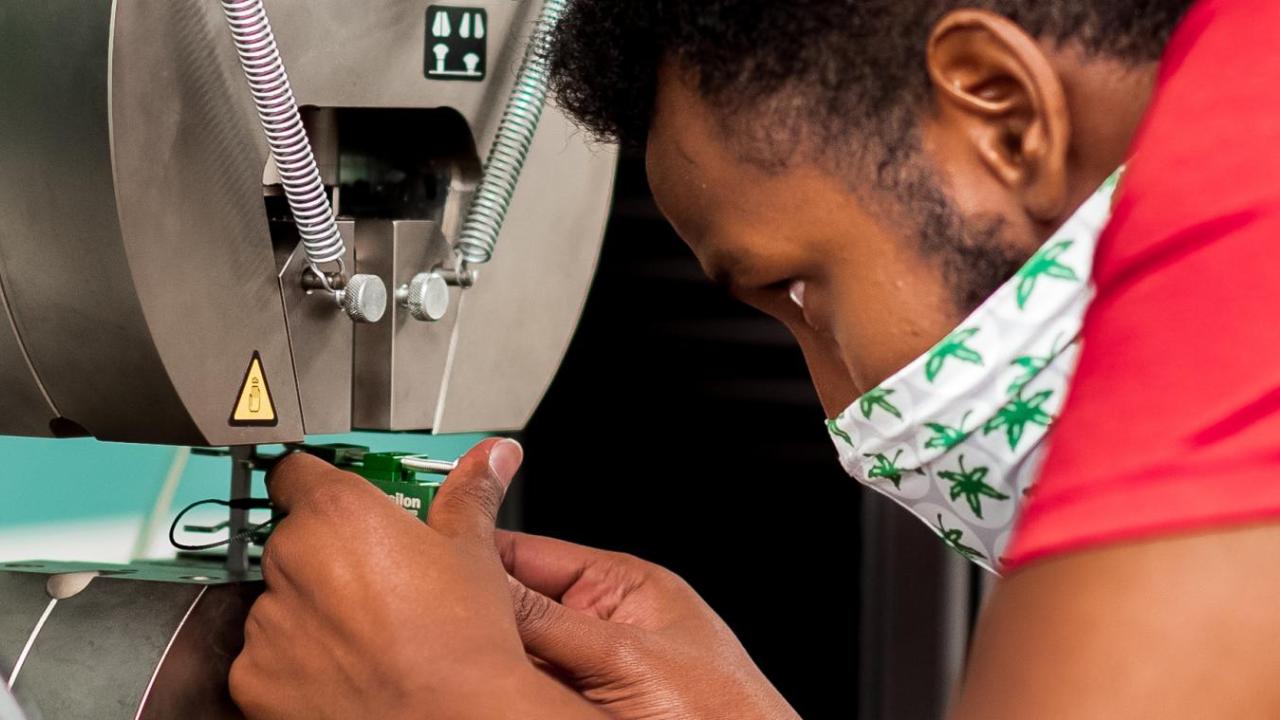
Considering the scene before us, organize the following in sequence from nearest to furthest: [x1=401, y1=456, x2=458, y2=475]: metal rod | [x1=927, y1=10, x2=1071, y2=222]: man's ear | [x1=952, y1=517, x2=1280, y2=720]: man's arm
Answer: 1. [x1=952, y1=517, x2=1280, y2=720]: man's arm
2. [x1=927, y1=10, x2=1071, y2=222]: man's ear
3. [x1=401, y1=456, x2=458, y2=475]: metal rod

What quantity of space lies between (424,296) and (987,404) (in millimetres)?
362

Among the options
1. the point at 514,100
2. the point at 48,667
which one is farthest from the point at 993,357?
the point at 48,667

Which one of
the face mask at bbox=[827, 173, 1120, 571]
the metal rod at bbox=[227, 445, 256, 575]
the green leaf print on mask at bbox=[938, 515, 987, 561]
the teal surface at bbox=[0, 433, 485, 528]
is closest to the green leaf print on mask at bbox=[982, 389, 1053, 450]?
the face mask at bbox=[827, 173, 1120, 571]

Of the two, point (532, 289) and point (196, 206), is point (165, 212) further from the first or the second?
point (532, 289)

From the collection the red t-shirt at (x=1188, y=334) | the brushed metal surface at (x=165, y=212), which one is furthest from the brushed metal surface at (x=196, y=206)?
the red t-shirt at (x=1188, y=334)

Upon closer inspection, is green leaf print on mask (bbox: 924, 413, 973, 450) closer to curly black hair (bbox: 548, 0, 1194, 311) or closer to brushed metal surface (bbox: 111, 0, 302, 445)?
curly black hair (bbox: 548, 0, 1194, 311)

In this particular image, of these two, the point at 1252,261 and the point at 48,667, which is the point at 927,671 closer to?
the point at 48,667

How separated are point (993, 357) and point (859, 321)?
0.07 metres

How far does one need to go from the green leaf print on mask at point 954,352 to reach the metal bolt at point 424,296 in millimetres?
335

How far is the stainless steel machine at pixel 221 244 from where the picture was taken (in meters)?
0.75

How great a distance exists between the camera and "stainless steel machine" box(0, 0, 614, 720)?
29.6 inches

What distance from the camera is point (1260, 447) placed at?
0.51 metres

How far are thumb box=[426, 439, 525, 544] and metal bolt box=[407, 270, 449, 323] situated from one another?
0.11 m

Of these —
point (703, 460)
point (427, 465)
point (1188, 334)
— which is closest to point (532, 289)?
point (427, 465)
